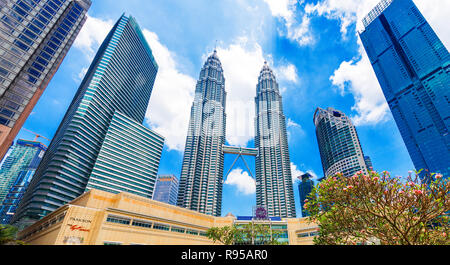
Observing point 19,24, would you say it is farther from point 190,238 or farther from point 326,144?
point 326,144

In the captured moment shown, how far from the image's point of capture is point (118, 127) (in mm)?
109688

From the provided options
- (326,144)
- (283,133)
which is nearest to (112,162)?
(283,133)

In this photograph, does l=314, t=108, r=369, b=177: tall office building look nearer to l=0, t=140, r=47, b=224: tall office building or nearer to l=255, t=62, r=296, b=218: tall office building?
l=255, t=62, r=296, b=218: tall office building

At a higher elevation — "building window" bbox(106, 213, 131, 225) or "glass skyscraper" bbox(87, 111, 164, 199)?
"glass skyscraper" bbox(87, 111, 164, 199)

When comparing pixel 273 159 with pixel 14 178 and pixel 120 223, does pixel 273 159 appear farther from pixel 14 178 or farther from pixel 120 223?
pixel 14 178

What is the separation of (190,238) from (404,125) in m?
164

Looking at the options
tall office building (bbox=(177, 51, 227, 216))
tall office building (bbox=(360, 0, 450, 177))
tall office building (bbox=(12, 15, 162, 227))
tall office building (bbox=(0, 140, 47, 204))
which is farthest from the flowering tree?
tall office building (bbox=(0, 140, 47, 204))

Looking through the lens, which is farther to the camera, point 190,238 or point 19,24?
point 19,24

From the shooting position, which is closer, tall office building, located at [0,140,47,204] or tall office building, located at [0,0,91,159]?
tall office building, located at [0,0,91,159]

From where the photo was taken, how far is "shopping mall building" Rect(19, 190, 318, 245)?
35812 millimetres

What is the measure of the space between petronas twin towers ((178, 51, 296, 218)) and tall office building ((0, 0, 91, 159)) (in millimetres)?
96272

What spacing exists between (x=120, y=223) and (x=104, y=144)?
74.5m

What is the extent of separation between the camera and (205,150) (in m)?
158

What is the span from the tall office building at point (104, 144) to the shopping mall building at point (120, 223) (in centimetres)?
3924
